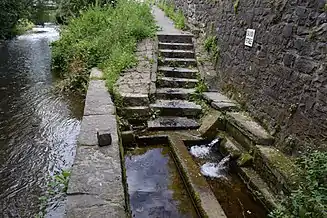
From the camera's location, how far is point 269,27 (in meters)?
4.38

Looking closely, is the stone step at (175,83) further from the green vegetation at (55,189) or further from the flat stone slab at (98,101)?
the green vegetation at (55,189)

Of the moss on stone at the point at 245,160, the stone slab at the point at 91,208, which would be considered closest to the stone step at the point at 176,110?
the moss on stone at the point at 245,160

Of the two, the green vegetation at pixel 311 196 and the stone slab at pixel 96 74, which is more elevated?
the green vegetation at pixel 311 196

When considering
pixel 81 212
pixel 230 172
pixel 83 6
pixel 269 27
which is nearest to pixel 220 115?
pixel 230 172

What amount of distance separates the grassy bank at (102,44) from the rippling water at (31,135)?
1.91ft

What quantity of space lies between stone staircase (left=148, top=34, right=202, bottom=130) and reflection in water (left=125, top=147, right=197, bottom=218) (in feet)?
2.33

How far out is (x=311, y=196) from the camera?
102 inches

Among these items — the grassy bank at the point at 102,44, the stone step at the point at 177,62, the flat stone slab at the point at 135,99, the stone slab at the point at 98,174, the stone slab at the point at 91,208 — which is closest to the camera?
the stone slab at the point at 91,208

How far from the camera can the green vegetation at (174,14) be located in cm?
891

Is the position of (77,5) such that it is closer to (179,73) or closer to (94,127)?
(179,73)

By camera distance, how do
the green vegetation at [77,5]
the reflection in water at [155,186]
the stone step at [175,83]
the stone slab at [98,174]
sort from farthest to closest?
the green vegetation at [77,5] < the stone step at [175,83] < the reflection in water at [155,186] < the stone slab at [98,174]

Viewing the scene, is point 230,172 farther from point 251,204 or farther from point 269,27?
point 269,27

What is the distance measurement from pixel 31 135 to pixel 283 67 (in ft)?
12.3

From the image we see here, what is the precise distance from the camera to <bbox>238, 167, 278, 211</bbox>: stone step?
340 cm
